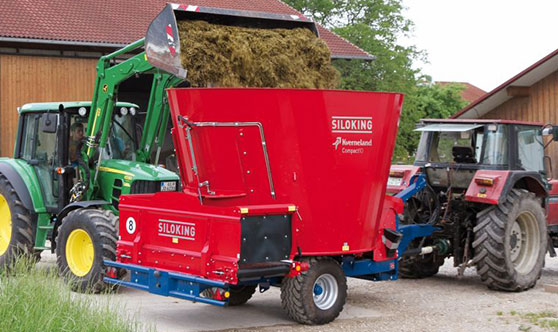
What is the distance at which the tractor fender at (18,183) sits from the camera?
10.9 m

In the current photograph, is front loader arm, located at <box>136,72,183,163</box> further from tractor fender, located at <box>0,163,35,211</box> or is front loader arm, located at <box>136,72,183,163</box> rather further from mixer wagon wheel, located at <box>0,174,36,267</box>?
mixer wagon wheel, located at <box>0,174,36,267</box>

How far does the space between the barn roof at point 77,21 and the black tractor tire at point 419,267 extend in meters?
12.9

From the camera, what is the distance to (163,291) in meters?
8.09

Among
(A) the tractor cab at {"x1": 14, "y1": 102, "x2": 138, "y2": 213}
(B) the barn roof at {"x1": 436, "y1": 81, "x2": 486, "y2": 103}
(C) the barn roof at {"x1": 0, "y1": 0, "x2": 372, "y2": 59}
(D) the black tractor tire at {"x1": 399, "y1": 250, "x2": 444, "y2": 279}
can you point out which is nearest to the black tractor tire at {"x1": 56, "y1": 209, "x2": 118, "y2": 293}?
(A) the tractor cab at {"x1": 14, "y1": 102, "x2": 138, "y2": 213}

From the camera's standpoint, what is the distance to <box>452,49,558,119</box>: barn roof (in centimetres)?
1947

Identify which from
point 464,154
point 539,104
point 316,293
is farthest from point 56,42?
point 316,293

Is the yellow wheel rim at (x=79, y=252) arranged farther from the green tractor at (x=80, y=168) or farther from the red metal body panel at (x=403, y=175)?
the red metal body panel at (x=403, y=175)

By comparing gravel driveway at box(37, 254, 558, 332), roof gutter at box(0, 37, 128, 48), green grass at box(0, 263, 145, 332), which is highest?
roof gutter at box(0, 37, 128, 48)

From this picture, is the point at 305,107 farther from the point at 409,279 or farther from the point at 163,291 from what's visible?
the point at 409,279

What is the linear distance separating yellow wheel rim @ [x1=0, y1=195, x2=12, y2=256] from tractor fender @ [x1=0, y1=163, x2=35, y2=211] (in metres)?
0.42

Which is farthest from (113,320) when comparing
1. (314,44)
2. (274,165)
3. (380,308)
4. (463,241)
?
(463,241)

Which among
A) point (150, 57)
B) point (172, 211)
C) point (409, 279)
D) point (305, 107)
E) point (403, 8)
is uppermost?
point (403, 8)

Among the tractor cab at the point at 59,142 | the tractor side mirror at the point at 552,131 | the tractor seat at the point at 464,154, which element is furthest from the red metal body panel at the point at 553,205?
the tractor cab at the point at 59,142

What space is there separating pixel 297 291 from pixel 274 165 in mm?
1220
